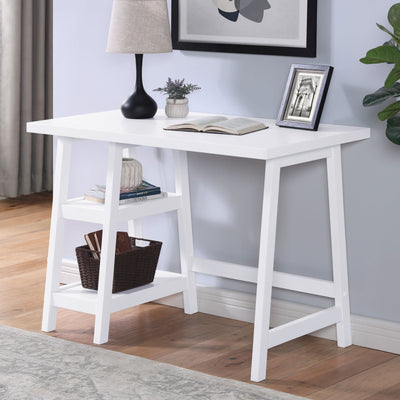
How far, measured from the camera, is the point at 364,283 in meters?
2.81

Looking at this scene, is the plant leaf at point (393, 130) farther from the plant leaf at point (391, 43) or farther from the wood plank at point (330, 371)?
the wood plank at point (330, 371)

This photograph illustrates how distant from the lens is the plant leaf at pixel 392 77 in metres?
2.48

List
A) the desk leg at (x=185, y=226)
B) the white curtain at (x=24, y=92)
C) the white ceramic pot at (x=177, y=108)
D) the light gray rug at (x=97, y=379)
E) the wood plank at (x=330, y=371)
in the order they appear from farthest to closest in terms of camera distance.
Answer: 1. the white curtain at (x=24, y=92)
2. the desk leg at (x=185, y=226)
3. the white ceramic pot at (x=177, y=108)
4. the wood plank at (x=330, y=371)
5. the light gray rug at (x=97, y=379)

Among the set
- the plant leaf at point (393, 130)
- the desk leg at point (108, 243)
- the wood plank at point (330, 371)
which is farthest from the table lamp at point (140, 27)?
the wood plank at point (330, 371)

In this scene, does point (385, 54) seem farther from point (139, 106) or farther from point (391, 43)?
point (139, 106)

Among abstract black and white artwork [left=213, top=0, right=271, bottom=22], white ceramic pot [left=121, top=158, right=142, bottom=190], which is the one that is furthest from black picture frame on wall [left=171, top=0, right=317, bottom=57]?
white ceramic pot [left=121, top=158, right=142, bottom=190]

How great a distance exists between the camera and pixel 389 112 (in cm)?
257

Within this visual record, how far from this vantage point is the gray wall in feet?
8.94

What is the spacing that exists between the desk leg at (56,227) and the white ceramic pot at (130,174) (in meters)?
0.19

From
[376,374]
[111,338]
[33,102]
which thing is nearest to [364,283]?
[376,374]

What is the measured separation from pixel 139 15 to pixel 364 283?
1.17 meters

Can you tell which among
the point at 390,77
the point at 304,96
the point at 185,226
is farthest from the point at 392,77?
the point at 185,226

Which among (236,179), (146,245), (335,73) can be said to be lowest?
(146,245)

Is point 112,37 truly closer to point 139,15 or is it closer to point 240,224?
point 139,15
